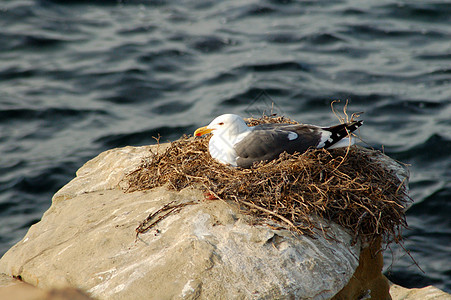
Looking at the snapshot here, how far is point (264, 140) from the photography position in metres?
5.39

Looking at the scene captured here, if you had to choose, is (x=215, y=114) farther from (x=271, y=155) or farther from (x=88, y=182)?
(x=271, y=155)

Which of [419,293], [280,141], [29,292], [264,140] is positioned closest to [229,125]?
[264,140]

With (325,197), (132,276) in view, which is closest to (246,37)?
(325,197)

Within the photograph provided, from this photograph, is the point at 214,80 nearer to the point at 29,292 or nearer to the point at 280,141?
the point at 280,141

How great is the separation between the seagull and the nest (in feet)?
0.30

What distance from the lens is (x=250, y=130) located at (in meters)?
5.66

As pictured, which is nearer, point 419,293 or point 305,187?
point 305,187

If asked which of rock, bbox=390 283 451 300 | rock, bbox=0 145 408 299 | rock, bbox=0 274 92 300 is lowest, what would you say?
rock, bbox=390 283 451 300

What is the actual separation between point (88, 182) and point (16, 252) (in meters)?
1.39

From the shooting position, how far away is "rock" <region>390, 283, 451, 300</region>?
640 cm

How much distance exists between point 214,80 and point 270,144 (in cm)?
671

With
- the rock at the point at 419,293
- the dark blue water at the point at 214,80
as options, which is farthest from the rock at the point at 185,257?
the dark blue water at the point at 214,80

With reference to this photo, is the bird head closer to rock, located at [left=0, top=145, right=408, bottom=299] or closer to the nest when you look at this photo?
the nest

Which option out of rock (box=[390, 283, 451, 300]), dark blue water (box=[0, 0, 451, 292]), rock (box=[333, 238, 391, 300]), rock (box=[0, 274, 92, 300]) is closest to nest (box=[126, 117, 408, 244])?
rock (box=[333, 238, 391, 300])
